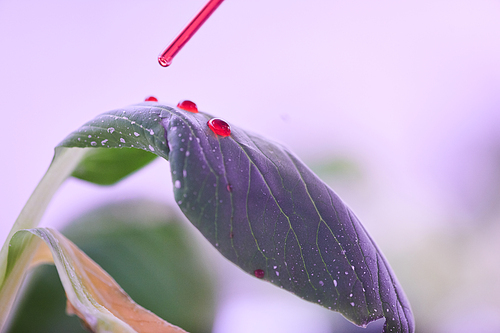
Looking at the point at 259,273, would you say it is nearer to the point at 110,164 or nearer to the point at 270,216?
the point at 270,216

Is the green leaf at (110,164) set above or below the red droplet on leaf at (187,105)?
below

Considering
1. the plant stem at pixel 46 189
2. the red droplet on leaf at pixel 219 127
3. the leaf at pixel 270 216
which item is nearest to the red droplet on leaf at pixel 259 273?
the leaf at pixel 270 216

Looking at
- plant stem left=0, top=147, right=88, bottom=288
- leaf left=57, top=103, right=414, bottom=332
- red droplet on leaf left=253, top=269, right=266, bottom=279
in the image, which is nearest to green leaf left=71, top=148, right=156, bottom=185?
plant stem left=0, top=147, right=88, bottom=288

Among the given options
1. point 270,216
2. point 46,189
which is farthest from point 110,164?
point 270,216

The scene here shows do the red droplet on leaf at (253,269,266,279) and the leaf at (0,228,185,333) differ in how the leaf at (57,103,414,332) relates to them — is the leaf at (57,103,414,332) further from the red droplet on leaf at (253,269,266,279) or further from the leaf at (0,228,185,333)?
the leaf at (0,228,185,333)

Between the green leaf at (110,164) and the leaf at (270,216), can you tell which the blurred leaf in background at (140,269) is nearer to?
the green leaf at (110,164)

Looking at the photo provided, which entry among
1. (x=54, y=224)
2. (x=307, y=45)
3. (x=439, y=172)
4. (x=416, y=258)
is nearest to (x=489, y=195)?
(x=439, y=172)
